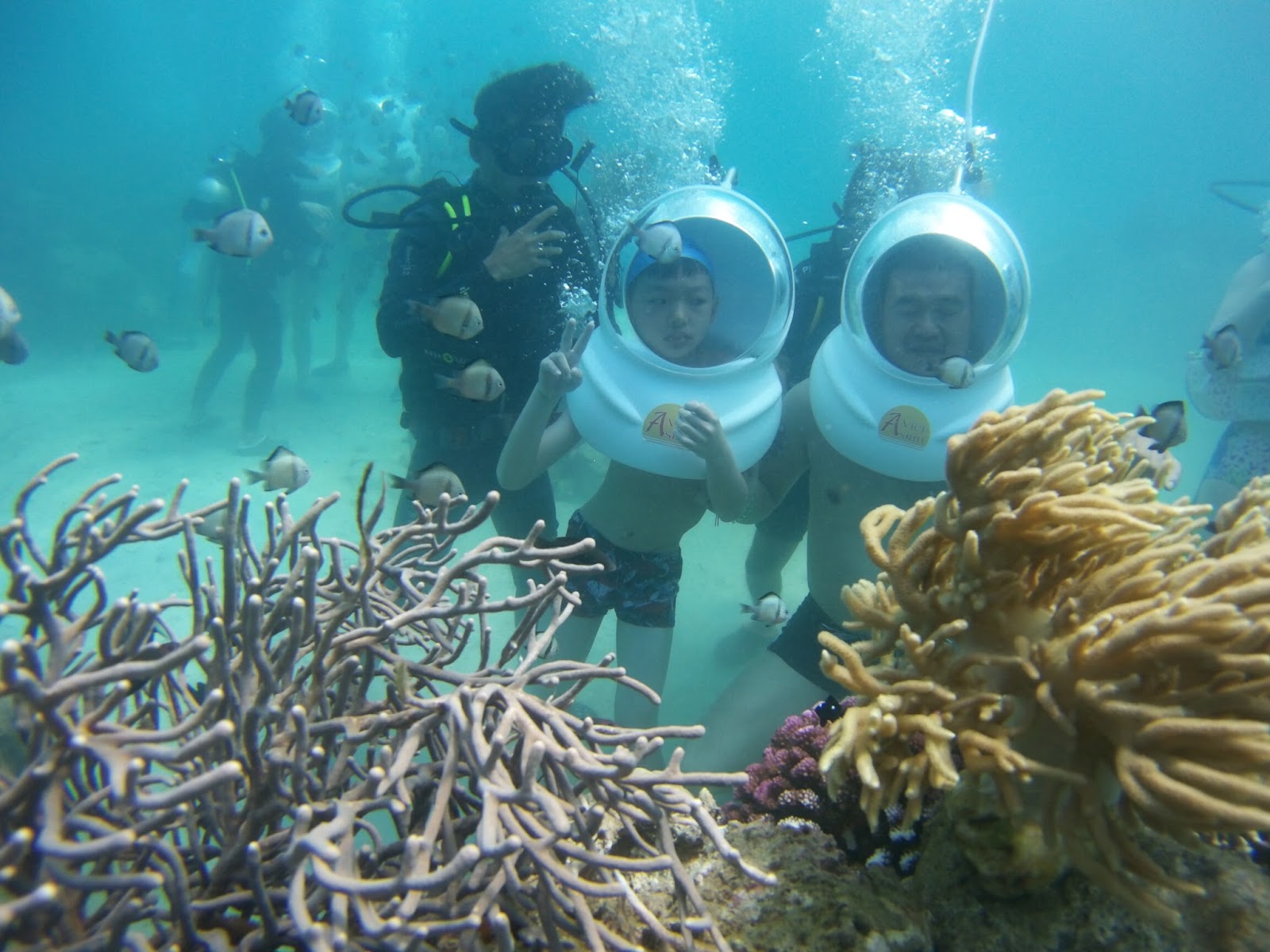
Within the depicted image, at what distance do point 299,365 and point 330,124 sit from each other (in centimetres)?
642

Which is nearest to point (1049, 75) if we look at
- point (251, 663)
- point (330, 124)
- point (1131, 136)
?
point (1131, 136)

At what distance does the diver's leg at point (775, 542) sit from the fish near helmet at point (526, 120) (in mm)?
3492

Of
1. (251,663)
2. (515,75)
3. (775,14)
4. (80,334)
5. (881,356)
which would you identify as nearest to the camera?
(251,663)

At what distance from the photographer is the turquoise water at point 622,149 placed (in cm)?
1230

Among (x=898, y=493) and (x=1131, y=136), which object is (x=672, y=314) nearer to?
(x=898, y=493)

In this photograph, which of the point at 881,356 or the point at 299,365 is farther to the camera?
the point at 299,365

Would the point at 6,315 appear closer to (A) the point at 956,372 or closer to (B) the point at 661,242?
(B) the point at 661,242

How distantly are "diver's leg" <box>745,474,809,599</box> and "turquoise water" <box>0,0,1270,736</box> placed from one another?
933mm

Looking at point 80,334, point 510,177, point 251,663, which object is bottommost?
point 80,334

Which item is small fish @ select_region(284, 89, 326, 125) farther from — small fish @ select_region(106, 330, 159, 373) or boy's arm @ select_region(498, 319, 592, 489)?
boy's arm @ select_region(498, 319, 592, 489)

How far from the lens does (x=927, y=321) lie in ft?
12.0

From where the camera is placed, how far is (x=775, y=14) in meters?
70.7

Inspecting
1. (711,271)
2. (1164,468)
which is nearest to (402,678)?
(1164,468)

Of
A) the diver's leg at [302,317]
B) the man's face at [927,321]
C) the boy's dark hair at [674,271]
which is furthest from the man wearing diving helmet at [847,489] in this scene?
the diver's leg at [302,317]
